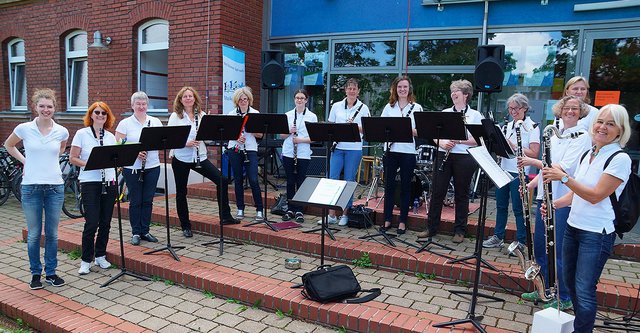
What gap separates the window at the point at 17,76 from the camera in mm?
11703

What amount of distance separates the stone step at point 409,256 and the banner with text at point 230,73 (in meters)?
2.80

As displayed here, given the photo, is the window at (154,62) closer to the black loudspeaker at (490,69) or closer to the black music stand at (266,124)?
the black music stand at (266,124)

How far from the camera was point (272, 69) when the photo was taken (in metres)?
7.67

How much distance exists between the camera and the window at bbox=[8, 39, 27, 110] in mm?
11703

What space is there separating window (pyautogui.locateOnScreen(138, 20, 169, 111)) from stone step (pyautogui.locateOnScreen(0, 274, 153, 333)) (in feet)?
18.1

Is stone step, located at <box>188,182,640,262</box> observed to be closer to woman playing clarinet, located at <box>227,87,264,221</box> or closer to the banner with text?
woman playing clarinet, located at <box>227,87,264,221</box>

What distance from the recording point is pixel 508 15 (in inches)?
282

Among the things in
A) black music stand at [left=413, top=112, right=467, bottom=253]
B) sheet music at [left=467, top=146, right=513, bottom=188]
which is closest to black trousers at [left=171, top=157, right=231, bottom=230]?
black music stand at [left=413, top=112, right=467, bottom=253]

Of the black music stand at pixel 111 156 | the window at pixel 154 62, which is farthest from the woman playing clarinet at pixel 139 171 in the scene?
the window at pixel 154 62

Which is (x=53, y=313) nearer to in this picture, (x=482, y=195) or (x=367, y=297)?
(x=367, y=297)

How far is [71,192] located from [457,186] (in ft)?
23.4

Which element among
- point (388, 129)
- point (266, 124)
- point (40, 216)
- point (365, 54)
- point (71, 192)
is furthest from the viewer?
point (365, 54)

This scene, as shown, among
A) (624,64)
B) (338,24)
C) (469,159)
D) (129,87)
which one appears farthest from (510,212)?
(129,87)

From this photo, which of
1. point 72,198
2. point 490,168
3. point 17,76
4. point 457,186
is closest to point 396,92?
point 457,186
